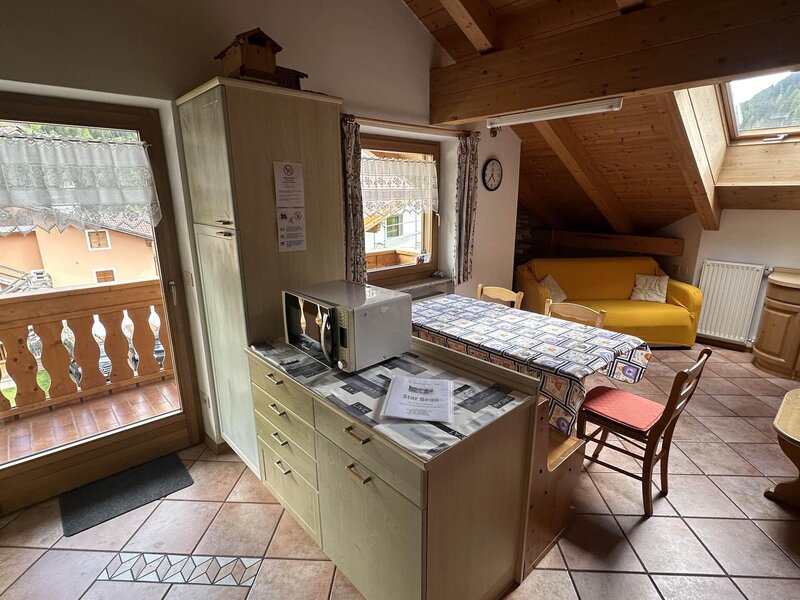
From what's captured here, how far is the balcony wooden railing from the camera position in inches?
92.8

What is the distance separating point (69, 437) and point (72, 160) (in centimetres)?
155

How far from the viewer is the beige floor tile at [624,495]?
207 centimetres

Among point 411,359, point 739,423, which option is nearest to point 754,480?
point 739,423

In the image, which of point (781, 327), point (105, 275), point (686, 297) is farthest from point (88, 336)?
point (781, 327)

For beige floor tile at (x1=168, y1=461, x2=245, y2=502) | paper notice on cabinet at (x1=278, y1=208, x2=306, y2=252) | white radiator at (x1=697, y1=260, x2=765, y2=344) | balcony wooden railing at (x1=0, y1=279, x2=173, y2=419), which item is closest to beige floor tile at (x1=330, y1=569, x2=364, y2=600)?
beige floor tile at (x1=168, y1=461, x2=245, y2=502)

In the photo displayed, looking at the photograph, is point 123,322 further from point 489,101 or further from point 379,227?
point 489,101

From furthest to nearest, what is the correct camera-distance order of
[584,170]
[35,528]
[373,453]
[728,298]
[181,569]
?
[728,298]
[584,170]
[35,528]
[181,569]
[373,453]

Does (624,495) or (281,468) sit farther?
(624,495)

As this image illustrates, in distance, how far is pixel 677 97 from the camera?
2.71m

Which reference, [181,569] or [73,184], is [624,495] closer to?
[181,569]

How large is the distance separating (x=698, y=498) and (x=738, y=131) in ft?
10.1

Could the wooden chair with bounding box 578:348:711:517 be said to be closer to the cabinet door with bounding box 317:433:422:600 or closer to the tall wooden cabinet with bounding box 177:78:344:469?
the cabinet door with bounding box 317:433:422:600

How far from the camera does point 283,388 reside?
1743mm

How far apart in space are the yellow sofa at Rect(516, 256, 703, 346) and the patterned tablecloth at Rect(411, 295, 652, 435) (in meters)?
1.94
